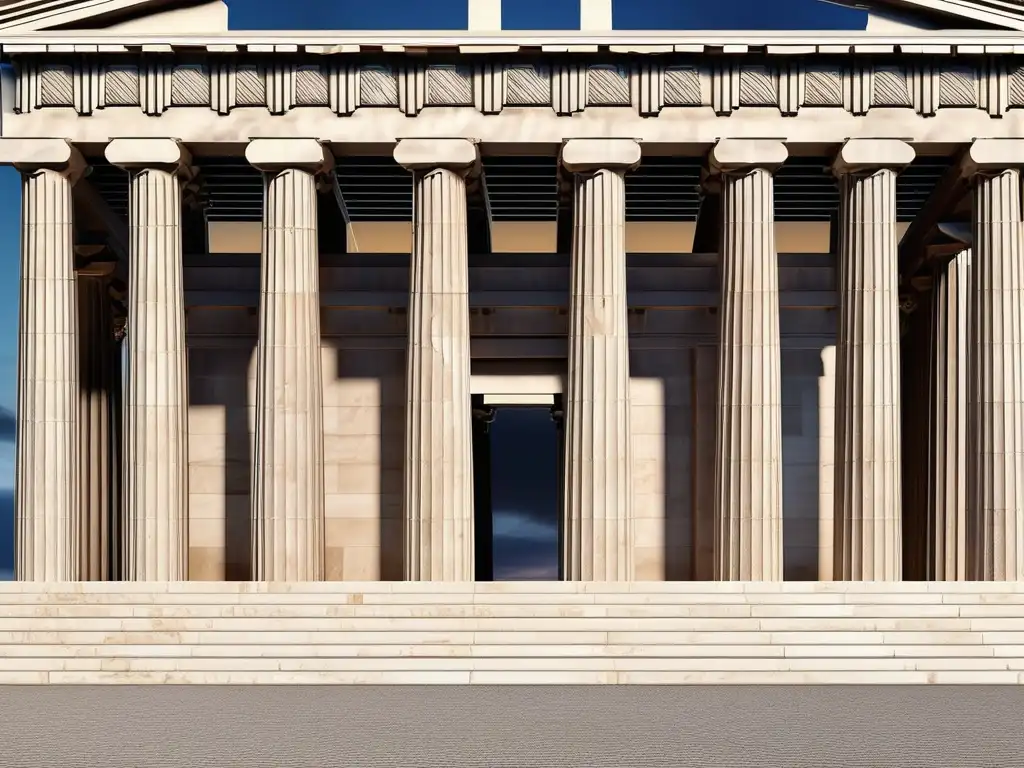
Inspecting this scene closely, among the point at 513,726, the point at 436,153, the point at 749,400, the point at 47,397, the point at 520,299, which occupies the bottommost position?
the point at 513,726

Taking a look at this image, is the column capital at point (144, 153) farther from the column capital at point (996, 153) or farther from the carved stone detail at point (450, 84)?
the column capital at point (996, 153)

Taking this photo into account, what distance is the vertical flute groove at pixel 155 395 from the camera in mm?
61500

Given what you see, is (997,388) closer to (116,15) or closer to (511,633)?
(511,633)

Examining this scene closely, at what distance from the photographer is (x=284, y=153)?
62.7m

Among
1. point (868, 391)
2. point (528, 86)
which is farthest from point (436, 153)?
point (868, 391)

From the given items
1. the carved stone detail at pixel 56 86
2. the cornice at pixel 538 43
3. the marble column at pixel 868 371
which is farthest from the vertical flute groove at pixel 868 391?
the carved stone detail at pixel 56 86

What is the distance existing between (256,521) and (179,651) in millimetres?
13272

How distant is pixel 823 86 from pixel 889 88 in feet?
9.61

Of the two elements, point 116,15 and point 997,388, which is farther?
point 116,15

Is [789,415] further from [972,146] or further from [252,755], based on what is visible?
[252,755]

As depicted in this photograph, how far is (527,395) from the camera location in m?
74.1

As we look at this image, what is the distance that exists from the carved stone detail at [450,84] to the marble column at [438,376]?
2.00 m

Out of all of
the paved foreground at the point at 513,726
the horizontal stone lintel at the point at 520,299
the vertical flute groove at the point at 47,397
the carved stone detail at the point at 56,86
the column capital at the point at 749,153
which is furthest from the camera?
the horizontal stone lintel at the point at 520,299

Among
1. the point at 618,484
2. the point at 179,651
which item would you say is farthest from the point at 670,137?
the point at 179,651
